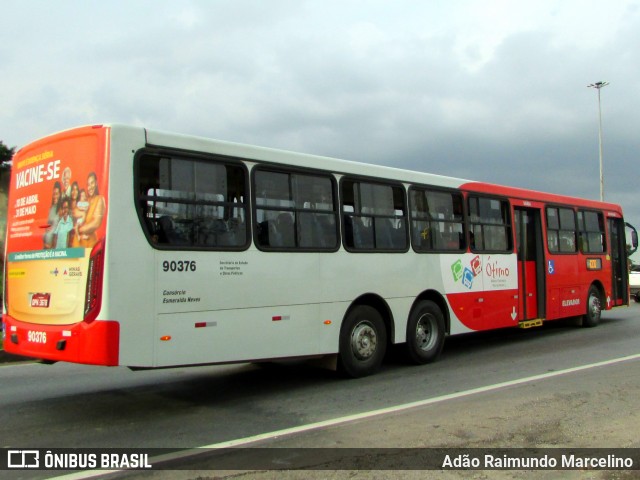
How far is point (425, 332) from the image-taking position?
32.3 feet


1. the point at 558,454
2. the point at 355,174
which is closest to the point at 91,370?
the point at 355,174

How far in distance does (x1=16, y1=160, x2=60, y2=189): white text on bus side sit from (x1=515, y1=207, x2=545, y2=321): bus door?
28.3 feet

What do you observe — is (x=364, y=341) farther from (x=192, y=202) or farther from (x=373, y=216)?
(x=192, y=202)

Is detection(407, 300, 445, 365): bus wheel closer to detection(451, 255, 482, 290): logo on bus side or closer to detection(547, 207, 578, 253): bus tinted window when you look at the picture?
detection(451, 255, 482, 290): logo on bus side

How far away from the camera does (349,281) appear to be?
8.35m

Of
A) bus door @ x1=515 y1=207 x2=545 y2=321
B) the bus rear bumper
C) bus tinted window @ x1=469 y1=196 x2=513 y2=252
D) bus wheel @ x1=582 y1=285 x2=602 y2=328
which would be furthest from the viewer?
bus wheel @ x1=582 y1=285 x2=602 y2=328

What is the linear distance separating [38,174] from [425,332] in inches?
241

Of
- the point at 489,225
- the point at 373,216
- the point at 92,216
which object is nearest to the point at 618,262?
the point at 489,225

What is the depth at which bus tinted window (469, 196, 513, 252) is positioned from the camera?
10844 millimetres

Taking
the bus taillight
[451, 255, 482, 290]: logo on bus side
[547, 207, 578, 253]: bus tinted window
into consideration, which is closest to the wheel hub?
[451, 255, 482, 290]: logo on bus side

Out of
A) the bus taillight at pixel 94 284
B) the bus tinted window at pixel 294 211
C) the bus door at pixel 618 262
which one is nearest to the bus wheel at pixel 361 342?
the bus tinted window at pixel 294 211

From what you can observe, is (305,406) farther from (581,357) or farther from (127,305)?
(581,357)

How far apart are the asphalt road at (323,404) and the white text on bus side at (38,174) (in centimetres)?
263
